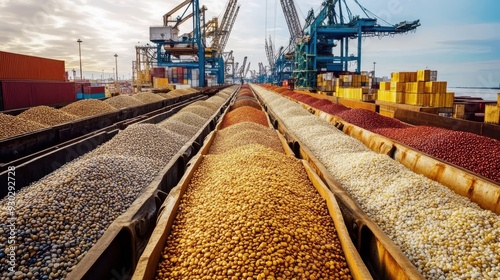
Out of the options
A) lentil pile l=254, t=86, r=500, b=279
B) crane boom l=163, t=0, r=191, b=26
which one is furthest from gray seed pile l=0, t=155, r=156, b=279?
crane boom l=163, t=0, r=191, b=26

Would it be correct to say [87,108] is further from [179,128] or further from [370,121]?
[370,121]

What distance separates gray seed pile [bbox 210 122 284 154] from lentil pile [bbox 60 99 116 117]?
544 cm

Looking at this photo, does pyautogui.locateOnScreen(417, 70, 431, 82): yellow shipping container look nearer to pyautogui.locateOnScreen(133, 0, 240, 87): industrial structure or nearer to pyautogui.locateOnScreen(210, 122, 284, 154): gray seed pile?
pyautogui.locateOnScreen(210, 122, 284, 154): gray seed pile

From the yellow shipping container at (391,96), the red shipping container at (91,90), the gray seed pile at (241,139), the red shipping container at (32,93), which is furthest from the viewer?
the red shipping container at (91,90)

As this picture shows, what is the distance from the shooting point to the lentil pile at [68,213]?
8.43 ft

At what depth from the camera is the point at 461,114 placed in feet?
29.2

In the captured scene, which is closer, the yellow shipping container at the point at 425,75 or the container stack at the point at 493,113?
the container stack at the point at 493,113

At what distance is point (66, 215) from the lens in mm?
3123

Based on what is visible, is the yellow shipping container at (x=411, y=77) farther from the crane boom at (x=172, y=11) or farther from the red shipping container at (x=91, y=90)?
the crane boom at (x=172, y=11)

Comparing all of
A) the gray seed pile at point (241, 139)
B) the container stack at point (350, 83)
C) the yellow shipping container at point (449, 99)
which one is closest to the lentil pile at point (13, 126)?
the gray seed pile at point (241, 139)

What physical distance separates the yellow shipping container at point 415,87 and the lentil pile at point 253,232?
8495 mm

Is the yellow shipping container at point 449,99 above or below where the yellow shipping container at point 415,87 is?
below

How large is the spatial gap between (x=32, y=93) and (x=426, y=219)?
51.4 ft

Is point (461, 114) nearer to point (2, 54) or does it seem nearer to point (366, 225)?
point (366, 225)
